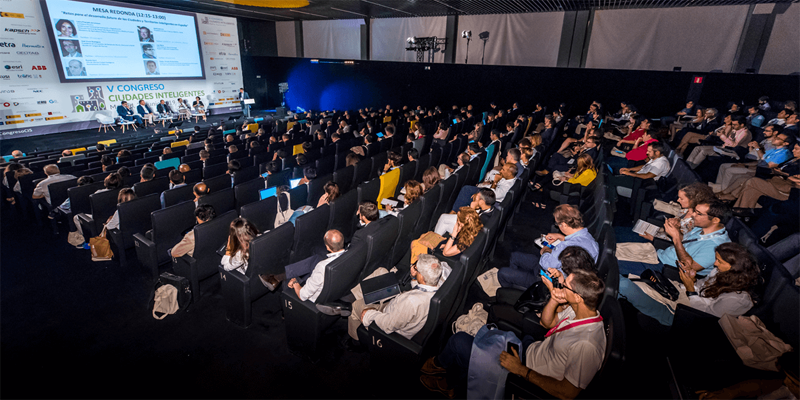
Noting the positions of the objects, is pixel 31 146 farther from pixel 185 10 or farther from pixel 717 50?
pixel 717 50

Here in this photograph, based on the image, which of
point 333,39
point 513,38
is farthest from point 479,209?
point 333,39

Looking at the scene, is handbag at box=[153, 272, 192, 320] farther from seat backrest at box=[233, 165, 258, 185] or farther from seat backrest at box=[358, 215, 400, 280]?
seat backrest at box=[233, 165, 258, 185]

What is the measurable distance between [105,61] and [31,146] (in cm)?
368

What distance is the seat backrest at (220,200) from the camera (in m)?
4.12

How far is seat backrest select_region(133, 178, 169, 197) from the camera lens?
187 inches

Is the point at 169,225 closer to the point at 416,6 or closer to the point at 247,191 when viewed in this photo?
the point at 247,191

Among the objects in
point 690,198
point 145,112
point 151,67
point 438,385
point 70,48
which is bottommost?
point 438,385

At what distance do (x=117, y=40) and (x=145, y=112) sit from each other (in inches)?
105

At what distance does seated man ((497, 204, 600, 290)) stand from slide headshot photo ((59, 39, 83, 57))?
1543cm

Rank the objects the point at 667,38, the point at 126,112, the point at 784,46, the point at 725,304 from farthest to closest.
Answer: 1. the point at 126,112
2. the point at 667,38
3. the point at 784,46
4. the point at 725,304

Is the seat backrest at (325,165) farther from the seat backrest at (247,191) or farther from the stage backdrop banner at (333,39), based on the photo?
the stage backdrop banner at (333,39)

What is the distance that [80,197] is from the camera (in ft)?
15.0

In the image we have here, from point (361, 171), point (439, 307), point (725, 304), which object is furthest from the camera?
point (361, 171)

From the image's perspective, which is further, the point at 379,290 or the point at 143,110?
the point at 143,110
